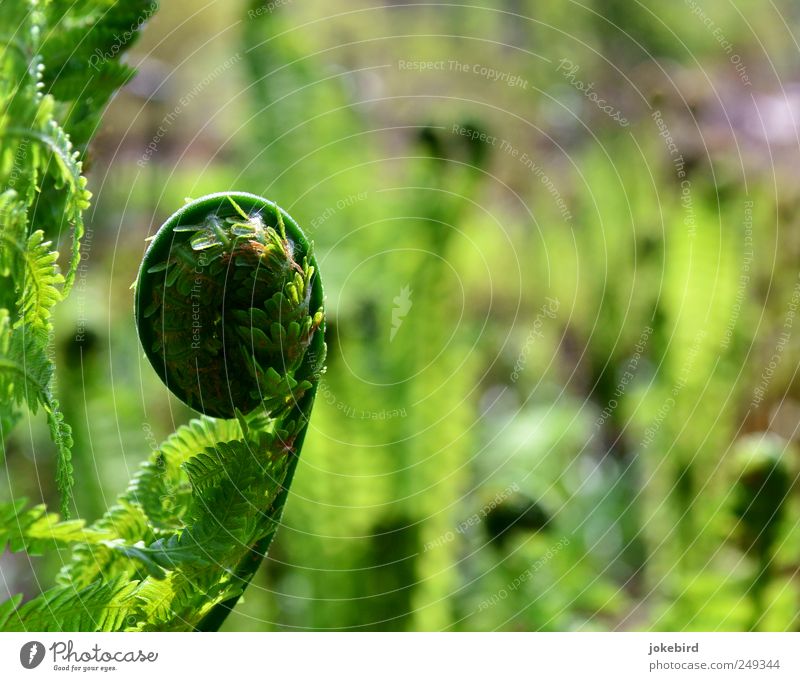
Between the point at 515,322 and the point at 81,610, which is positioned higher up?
the point at 515,322

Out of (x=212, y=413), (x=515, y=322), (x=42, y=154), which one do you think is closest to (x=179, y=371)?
(x=212, y=413)

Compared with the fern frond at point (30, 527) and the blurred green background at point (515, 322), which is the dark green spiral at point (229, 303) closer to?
the fern frond at point (30, 527)

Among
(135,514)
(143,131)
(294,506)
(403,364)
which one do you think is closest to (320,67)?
(143,131)

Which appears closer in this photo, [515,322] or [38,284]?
[38,284]

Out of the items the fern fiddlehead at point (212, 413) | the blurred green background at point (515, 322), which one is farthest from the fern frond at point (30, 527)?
the blurred green background at point (515, 322)

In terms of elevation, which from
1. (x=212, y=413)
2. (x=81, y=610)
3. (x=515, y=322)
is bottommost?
(x=81, y=610)

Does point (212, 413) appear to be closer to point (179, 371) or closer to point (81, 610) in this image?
point (179, 371)
